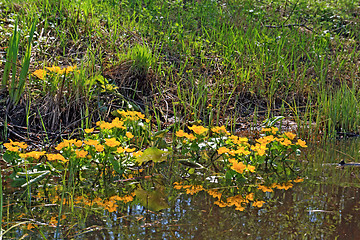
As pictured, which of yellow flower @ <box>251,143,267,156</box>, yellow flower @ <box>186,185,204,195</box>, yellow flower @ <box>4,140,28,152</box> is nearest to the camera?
yellow flower @ <box>4,140,28,152</box>

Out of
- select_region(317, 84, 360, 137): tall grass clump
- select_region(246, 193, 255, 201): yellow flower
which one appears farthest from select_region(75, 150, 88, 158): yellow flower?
select_region(317, 84, 360, 137): tall grass clump

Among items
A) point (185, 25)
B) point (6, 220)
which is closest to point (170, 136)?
point (6, 220)

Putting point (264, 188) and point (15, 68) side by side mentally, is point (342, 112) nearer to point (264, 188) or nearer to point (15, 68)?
point (264, 188)

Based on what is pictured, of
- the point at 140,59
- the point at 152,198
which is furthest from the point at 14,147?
the point at 140,59

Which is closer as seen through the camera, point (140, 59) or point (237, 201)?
point (237, 201)

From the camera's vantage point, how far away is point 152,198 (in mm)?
2348

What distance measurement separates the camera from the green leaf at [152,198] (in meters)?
2.21

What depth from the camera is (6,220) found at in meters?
2.00

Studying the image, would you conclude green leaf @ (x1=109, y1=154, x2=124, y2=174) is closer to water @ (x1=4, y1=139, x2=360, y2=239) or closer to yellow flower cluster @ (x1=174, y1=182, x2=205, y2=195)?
water @ (x1=4, y1=139, x2=360, y2=239)

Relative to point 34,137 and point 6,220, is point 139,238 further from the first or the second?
point 34,137

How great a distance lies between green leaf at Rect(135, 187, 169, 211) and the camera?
2211 mm

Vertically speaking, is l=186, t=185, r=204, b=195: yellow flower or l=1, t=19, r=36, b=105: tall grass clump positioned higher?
l=1, t=19, r=36, b=105: tall grass clump

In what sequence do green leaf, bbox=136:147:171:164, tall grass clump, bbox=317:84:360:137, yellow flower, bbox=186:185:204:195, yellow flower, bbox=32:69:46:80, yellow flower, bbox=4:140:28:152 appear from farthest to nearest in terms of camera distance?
tall grass clump, bbox=317:84:360:137, yellow flower, bbox=32:69:46:80, green leaf, bbox=136:147:171:164, yellow flower, bbox=186:185:204:195, yellow flower, bbox=4:140:28:152

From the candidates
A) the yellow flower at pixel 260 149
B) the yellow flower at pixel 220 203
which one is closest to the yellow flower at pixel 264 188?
the yellow flower at pixel 260 149
